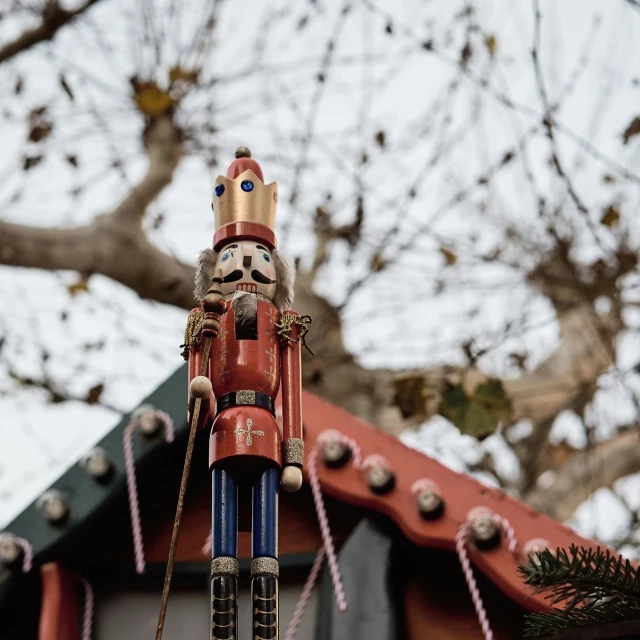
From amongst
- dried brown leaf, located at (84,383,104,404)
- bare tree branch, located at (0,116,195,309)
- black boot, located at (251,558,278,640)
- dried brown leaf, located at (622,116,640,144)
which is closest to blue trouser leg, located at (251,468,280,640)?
black boot, located at (251,558,278,640)

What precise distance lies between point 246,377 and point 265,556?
0.43 m

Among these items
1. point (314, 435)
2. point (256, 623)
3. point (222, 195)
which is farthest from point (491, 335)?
point (256, 623)

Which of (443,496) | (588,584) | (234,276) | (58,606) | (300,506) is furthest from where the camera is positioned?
(300,506)

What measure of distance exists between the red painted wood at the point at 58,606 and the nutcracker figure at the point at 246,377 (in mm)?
1345

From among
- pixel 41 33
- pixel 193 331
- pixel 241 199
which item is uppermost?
pixel 41 33

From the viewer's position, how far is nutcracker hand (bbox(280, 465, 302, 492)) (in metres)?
2.12

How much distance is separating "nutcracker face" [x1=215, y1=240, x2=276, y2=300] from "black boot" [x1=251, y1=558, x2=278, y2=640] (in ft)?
2.32

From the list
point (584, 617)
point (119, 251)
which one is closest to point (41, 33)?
point (119, 251)

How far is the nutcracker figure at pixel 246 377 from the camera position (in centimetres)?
206

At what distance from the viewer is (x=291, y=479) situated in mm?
2125

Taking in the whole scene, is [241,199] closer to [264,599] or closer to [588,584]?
[264,599]

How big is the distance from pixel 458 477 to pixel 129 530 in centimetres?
125

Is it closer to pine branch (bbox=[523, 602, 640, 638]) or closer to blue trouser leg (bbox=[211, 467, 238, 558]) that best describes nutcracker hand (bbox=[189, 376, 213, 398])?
blue trouser leg (bbox=[211, 467, 238, 558])

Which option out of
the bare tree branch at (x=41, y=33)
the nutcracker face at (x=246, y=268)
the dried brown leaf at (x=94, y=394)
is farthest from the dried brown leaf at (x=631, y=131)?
the dried brown leaf at (x=94, y=394)
